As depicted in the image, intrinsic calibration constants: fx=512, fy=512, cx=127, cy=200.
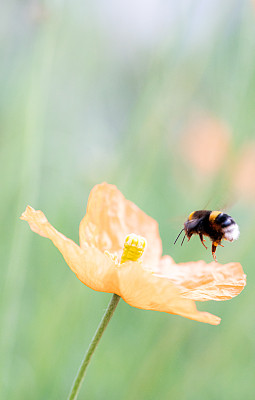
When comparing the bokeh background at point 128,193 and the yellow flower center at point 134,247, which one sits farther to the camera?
the bokeh background at point 128,193

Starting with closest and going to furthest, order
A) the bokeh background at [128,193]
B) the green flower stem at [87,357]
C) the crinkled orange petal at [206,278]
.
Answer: the green flower stem at [87,357] < the crinkled orange petal at [206,278] < the bokeh background at [128,193]

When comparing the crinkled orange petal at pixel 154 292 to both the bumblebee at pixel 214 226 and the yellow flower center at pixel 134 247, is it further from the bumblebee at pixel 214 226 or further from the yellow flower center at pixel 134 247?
the bumblebee at pixel 214 226

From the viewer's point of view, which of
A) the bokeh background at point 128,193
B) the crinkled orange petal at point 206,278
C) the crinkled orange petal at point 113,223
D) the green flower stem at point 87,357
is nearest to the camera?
the green flower stem at point 87,357

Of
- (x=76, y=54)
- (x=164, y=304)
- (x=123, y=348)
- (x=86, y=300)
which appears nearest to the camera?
(x=164, y=304)

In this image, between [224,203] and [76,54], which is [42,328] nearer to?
[224,203]

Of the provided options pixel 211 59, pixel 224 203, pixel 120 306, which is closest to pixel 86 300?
pixel 120 306

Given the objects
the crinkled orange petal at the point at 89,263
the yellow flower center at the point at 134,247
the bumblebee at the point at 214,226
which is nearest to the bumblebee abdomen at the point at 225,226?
the bumblebee at the point at 214,226

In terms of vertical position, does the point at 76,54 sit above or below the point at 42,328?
above
